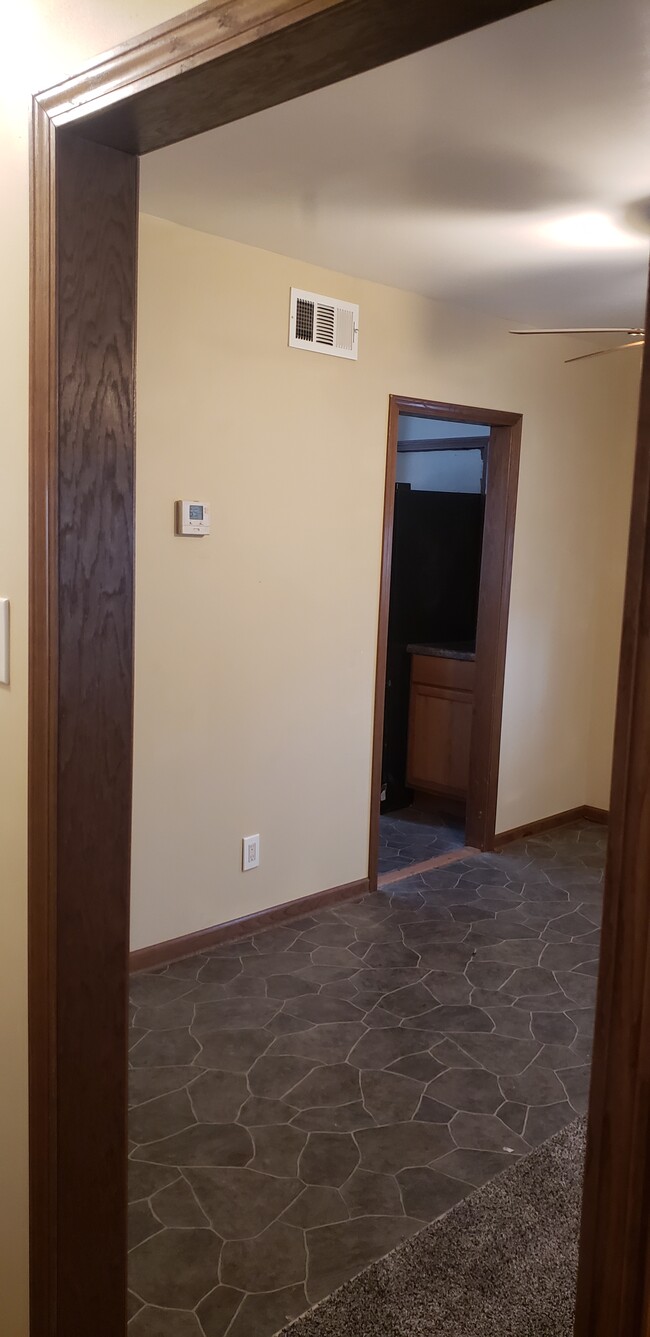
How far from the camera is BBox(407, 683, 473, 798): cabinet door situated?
206 inches

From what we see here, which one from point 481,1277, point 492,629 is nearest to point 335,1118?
point 481,1277

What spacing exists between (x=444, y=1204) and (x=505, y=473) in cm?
323

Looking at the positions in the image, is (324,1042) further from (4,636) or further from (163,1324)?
(4,636)

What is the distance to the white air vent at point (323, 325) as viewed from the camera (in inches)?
139

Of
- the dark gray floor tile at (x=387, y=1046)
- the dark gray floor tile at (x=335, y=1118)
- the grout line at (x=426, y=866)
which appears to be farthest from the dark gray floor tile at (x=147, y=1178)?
the grout line at (x=426, y=866)

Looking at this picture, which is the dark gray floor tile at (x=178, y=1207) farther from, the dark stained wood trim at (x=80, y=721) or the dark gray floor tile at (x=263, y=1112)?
the dark stained wood trim at (x=80, y=721)

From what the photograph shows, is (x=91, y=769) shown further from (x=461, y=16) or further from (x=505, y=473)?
(x=505, y=473)

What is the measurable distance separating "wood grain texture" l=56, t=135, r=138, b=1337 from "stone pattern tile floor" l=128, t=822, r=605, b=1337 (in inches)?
22.0

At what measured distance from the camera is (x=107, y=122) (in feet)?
4.17

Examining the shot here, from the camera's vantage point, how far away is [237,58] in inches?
41.4

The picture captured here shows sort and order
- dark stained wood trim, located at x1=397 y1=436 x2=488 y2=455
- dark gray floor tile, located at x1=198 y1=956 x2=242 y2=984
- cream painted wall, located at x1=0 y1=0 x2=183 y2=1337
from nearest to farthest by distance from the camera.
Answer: cream painted wall, located at x1=0 y1=0 x2=183 y2=1337 → dark gray floor tile, located at x1=198 y1=956 x2=242 y2=984 → dark stained wood trim, located at x1=397 y1=436 x2=488 y2=455

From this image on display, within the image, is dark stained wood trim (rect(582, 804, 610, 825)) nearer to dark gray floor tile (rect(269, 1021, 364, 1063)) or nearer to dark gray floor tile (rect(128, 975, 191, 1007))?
dark gray floor tile (rect(269, 1021, 364, 1063))

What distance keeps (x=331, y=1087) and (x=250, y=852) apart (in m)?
1.09

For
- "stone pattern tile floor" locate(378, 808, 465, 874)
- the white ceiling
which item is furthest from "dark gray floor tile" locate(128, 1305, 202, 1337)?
"stone pattern tile floor" locate(378, 808, 465, 874)
